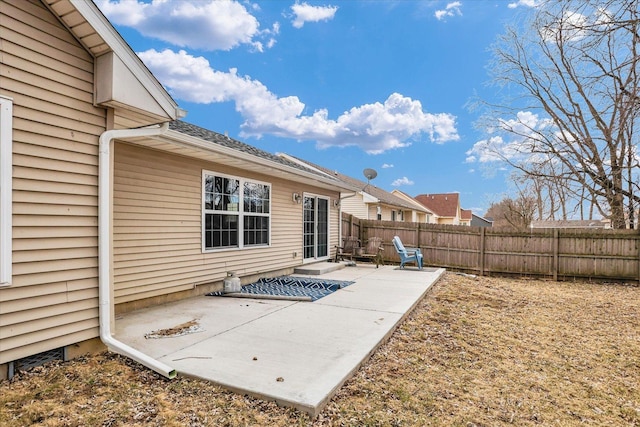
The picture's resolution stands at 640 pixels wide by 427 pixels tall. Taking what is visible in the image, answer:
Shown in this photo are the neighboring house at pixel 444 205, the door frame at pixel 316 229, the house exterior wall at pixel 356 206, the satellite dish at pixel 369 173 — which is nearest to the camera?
the door frame at pixel 316 229

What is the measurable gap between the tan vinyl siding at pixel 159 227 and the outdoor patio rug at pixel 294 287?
1.77 feet

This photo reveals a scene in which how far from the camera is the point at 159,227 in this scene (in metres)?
5.47

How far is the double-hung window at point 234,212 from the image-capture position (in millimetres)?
6395

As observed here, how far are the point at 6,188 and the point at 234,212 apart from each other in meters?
4.12

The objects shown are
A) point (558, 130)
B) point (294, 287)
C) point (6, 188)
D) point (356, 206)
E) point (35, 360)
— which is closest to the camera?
point (6, 188)

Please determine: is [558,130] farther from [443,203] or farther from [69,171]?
[443,203]

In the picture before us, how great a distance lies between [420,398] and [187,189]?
4637 millimetres

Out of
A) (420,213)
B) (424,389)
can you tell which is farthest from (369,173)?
(420,213)

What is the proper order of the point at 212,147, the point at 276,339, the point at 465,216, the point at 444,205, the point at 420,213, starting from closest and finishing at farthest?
the point at 276,339, the point at 212,147, the point at 420,213, the point at 444,205, the point at 465,216

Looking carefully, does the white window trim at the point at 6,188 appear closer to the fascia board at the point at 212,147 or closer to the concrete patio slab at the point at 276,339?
the concrete patio slab at the point at 276,339

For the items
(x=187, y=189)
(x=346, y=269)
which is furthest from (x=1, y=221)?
(x=346, y=269)

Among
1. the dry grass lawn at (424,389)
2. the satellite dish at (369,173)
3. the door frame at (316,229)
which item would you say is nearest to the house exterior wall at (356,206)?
the satellite dish at (369,173)

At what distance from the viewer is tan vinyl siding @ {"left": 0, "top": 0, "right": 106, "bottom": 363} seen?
9.74 ft

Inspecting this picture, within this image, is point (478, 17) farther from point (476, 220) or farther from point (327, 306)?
point (476, 220)
